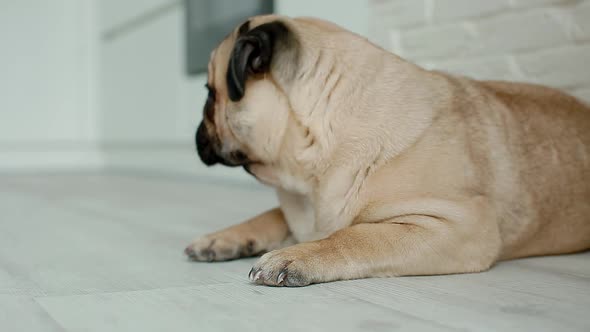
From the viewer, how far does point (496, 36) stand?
2424 mm

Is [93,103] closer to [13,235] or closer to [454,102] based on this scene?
[13,235]

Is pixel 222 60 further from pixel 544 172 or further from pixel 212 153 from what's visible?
pixel 544 172

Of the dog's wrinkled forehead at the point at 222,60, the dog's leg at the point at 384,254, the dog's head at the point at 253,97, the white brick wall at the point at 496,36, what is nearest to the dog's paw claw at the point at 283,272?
the dog's leg at the point at 384,254

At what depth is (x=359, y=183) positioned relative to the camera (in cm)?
145

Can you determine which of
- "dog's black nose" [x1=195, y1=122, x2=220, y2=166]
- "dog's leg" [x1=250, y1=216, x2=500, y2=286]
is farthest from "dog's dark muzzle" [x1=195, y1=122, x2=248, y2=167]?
"dog's leg" [x1=250, y1=216, x2=500, y2=286]

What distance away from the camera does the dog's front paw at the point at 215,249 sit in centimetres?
158

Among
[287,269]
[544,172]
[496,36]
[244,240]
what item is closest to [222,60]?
[244,240]

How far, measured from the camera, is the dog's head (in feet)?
4.73

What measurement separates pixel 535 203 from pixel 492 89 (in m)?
0.30

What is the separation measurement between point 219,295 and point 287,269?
0.12m

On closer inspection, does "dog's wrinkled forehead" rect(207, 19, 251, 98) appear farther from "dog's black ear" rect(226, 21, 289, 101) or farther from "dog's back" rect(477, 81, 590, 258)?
"dog's back" rect(477, 81, 590, 258)

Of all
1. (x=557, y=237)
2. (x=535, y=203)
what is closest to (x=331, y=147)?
(x=535, y=203)

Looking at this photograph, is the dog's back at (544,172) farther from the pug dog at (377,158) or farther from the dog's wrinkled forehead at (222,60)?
the dog's wrinkled forehead at (222,60)

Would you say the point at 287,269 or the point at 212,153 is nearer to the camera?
the point at 287,269
